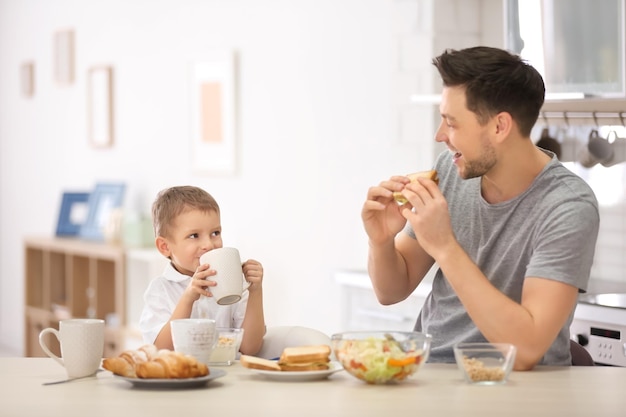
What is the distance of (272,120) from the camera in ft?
16.9

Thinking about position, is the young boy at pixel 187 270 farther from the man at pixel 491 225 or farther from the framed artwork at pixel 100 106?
the framed artwork at pixel 100 106

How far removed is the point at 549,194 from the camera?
7.25 ft

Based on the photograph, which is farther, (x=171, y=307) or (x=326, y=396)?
(x=171, y=307)

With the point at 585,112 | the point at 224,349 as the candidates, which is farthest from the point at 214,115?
the point at 224,349

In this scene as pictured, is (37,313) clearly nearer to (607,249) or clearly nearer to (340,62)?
(340,62)

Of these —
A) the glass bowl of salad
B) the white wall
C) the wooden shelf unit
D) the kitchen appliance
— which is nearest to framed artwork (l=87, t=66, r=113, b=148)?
the white wall

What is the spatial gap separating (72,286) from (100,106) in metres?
1.22

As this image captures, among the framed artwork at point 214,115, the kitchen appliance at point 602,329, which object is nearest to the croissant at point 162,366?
the kitchen appliance at point 602,329

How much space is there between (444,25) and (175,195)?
1916mm

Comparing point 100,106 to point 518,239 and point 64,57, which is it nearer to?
point 64,57

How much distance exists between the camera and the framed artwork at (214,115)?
541 centimetres

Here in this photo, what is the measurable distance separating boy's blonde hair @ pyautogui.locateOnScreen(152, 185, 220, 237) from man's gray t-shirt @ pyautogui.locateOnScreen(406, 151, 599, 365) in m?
0.51

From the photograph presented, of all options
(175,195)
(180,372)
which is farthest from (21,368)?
(175,195)

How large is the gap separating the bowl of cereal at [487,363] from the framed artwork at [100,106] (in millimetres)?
5198
